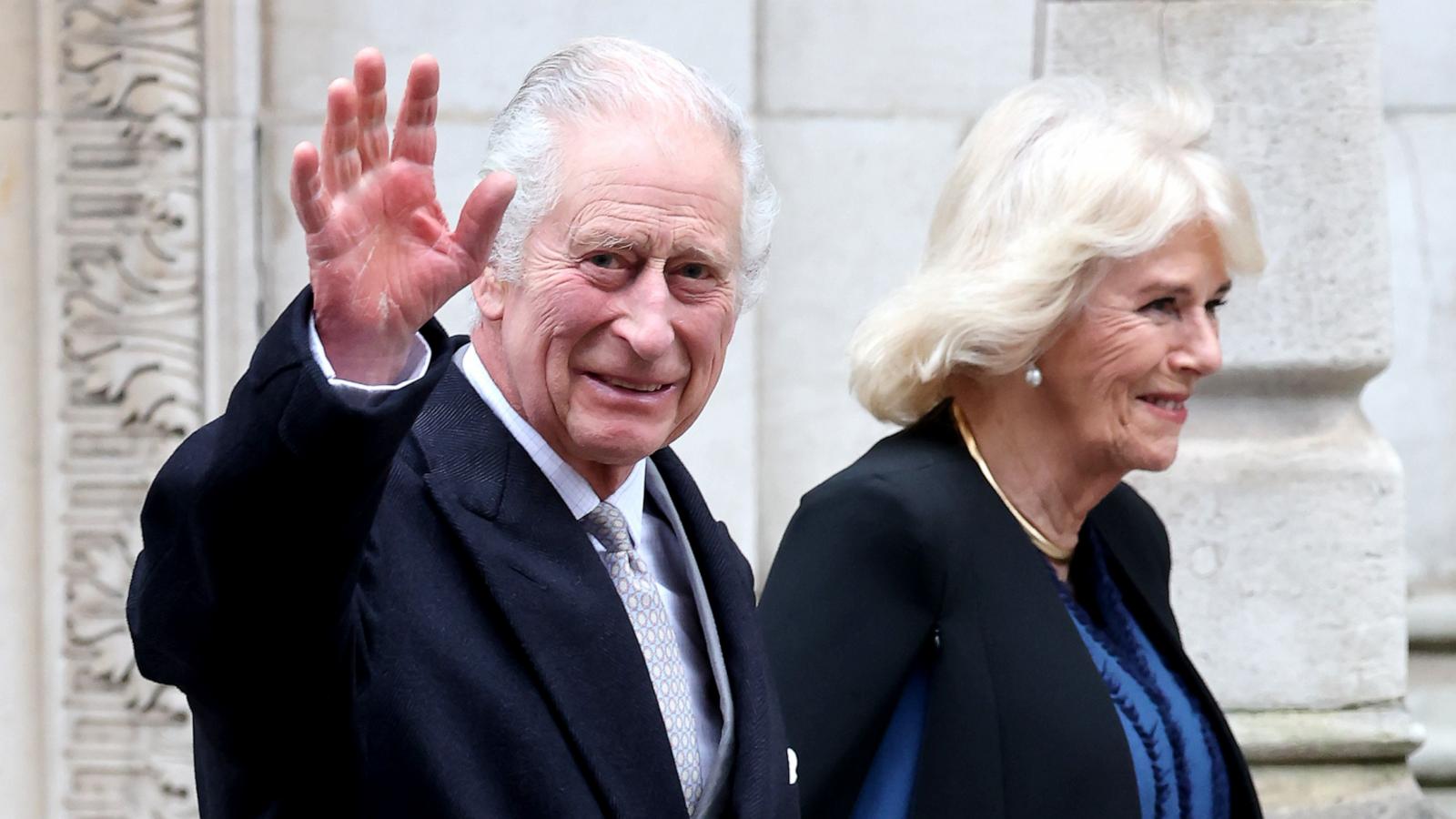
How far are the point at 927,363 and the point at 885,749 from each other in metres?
0.55

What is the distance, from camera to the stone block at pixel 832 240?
3.52 m

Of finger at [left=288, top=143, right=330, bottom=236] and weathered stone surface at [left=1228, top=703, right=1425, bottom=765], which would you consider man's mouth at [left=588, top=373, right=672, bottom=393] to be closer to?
finger at [left=288, top=143, right=330, bottom=236]

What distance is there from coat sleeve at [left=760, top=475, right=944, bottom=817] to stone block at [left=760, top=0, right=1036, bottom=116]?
4.73 feet

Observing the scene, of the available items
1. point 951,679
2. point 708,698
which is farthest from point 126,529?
point 708,698

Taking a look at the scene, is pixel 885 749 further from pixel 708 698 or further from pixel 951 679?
pixel 708 698

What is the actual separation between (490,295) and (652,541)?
29cm

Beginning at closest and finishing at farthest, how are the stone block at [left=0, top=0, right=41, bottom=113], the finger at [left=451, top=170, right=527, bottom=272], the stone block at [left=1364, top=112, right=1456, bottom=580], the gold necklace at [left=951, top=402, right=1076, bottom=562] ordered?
the finger at [left=451, top=170, right=527, bottom=272]
the gold necklace at [left=951, top=402, right=1076, bottom=562]
the stone block at [left=0, top=0, right=41, bottom=113]
the stone block at [left=1364, top=112, right=1456, bottom=580]

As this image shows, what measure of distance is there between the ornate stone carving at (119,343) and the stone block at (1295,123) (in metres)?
1.76

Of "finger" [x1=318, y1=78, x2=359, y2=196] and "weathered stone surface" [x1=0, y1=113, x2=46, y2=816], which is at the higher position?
"finger" [x1=318, y1=78, x2=359, y2=196]

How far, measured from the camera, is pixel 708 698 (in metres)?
1.61

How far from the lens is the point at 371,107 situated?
115cm

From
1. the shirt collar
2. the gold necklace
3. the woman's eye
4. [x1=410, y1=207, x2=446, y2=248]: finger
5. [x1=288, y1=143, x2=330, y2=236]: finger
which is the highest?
[x1=288, y1=143, x2=330, y2=236]: finger

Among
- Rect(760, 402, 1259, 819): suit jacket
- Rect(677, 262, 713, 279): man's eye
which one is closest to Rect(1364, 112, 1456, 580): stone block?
Rect(760, 402, 1259, 819): suit jacket

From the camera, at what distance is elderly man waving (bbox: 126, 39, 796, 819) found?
1.12 m
